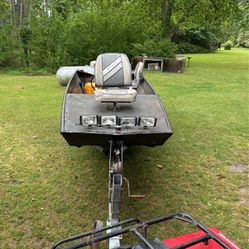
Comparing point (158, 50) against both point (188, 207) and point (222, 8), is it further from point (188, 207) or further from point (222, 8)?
point (188, 207)

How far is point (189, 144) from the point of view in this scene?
4277mm

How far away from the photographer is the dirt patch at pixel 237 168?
3.59 metres

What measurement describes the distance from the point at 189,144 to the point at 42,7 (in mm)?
9972

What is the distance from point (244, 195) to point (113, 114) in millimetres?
1558

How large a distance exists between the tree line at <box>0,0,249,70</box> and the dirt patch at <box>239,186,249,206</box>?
872 cm

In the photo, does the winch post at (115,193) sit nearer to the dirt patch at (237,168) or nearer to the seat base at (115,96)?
the seat base at (115,96)

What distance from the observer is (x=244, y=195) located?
10.1ft

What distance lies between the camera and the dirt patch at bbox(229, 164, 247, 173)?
11.8 ft

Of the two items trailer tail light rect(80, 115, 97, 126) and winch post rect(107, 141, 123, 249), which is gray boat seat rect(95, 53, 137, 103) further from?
winch post rect(107, 141, 123, 249)

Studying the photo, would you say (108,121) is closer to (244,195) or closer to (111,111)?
(111,111)

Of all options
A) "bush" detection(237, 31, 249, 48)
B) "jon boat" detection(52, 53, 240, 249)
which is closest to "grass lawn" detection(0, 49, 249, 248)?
"jon boat" detection(52, 53, 240, 249)

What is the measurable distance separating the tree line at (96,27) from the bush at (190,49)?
9326 mm

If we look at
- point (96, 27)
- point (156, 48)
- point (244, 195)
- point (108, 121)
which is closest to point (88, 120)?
point (108, 121)

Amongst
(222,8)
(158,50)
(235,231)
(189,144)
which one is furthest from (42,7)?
(235,231)
